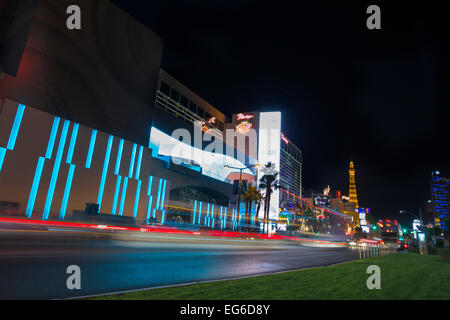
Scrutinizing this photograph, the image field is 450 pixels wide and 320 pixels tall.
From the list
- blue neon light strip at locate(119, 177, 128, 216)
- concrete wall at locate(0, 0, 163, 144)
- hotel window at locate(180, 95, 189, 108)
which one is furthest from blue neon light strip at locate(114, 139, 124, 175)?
hotel window at locate(180, 95, 189, 108)

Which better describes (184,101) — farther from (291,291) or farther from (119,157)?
(291,291)

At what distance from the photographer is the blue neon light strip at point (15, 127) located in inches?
1039

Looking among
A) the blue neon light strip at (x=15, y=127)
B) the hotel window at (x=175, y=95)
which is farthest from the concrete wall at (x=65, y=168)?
the hotel window at (x=175, y=95)

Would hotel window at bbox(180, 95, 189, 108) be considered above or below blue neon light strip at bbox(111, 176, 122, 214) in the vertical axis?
above

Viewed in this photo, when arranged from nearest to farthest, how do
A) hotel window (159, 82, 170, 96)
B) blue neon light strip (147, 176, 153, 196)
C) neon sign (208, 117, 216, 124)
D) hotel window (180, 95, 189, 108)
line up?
blue neon light strip (147, 176, 153, 196)
hotel window (159, 82, 170, 96)
hotel window (180, 95, 189, 108)
neon sign (208, 117, 216, 124)

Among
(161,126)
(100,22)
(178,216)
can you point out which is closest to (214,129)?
(161,126)

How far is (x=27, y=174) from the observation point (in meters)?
27.5

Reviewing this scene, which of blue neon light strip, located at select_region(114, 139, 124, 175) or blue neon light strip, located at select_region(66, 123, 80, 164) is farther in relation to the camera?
blue neon light strip, located at select_region(114, 139, 124, 175)

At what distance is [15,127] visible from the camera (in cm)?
2669

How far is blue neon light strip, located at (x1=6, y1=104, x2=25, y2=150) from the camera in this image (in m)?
26.4

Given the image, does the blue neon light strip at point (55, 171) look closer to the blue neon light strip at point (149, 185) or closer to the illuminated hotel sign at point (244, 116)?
the blue neon light strip at point (149, 185)

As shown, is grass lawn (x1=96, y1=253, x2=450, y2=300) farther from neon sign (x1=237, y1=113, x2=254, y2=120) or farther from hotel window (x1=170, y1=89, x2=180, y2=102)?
neon sign (x1=237, y1=113, x2=254, y2=120)

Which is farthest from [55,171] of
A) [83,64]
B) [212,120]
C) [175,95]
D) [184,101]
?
[212,120]

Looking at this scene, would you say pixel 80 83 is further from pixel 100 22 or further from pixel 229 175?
pixel 229 175
